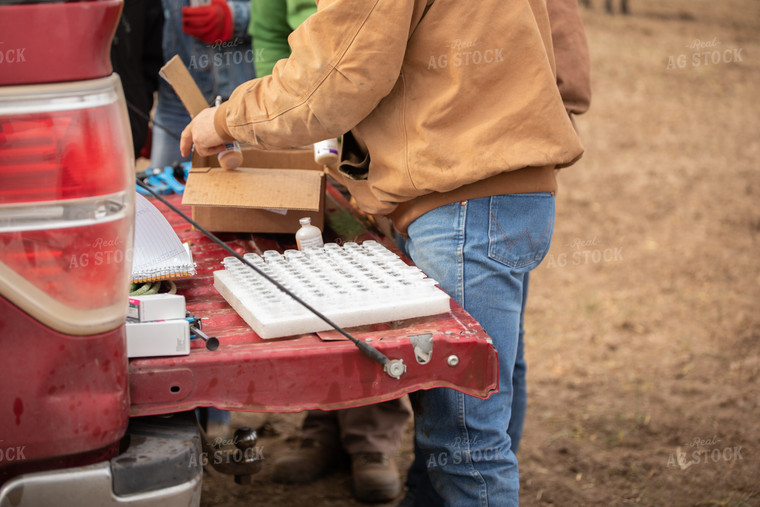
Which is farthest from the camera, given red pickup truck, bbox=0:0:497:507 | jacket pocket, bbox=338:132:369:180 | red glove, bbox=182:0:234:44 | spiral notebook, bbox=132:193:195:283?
red glove, bbox=182:0:234:44

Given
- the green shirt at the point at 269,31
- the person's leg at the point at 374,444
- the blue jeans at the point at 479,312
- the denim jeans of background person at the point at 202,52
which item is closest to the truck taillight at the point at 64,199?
the blue jeans at the point at 479,312

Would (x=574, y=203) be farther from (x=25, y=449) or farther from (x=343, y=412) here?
(x=25, y=449)

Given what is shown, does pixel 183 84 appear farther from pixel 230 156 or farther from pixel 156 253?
pixel 156 253

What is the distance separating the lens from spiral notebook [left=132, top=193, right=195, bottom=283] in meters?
2.05

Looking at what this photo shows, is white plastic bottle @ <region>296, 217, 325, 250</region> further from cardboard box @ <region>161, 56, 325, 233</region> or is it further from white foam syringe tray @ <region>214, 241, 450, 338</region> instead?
white foam syringe tray @ <region>214, 241, 450, 338</region>

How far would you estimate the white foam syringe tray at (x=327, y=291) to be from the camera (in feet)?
5.90

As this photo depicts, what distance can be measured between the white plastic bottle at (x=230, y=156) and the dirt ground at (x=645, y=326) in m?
1.40

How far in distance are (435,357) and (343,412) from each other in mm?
1563

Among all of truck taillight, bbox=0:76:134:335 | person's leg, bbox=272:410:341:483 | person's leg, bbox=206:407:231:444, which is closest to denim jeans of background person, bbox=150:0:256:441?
person's leg, bbox=206:407:231:444

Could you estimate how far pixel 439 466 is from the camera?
7.10 ft

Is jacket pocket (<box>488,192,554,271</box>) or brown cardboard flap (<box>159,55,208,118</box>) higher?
brown cardboard flap (<box>159,55,208,118</box>)

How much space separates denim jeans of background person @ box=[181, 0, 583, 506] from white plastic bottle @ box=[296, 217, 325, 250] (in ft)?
0.80

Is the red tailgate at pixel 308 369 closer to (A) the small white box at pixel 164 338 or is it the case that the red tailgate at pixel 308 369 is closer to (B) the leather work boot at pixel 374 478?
(A) the small white box at pixel 164 338

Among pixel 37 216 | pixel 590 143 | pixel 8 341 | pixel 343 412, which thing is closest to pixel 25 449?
pixel 8 341
